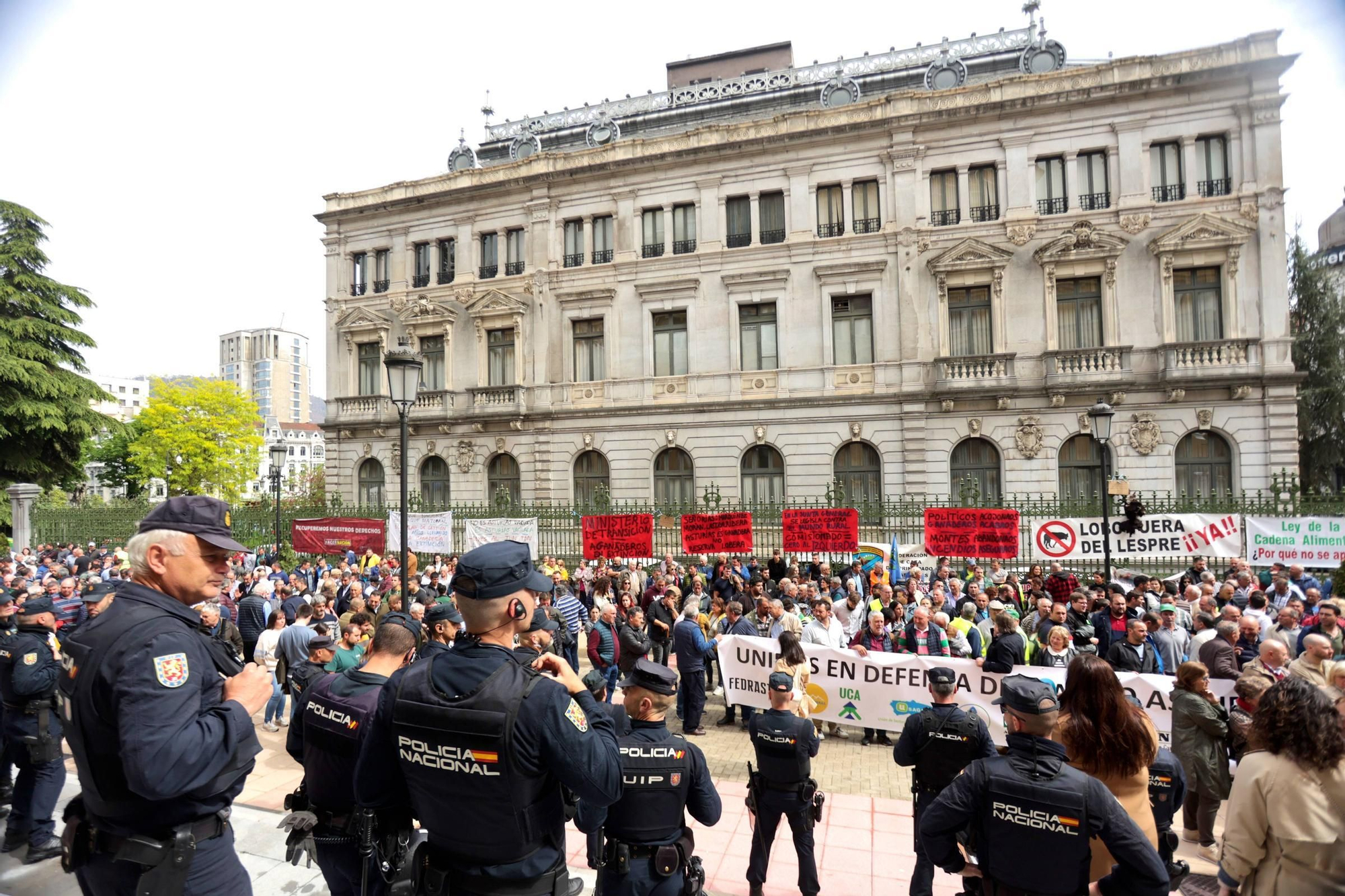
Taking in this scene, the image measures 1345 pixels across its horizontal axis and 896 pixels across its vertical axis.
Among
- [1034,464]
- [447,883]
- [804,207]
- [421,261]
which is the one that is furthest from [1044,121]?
[447,883]

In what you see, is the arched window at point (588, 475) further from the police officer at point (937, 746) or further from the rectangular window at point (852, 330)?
the police officer at point (937, 746)

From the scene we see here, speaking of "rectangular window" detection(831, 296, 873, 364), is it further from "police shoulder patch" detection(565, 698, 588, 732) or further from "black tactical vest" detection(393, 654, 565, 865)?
"black tactical vest" detection(393, 654, 565, 865)

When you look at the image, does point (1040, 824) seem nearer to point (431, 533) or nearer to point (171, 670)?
point (171, 670)

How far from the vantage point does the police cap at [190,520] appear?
3.04 metres

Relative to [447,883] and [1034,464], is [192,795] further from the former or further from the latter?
[1034,464]

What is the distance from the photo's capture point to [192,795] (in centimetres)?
289

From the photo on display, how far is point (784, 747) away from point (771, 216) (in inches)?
951

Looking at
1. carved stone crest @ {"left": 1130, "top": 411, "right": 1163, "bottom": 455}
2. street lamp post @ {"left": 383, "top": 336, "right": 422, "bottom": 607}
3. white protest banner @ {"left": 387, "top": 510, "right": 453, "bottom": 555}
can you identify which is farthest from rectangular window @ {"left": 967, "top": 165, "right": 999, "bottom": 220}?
street lamp post @ {"left": 383, "top": 336, "right": 422, "bottom": 607}

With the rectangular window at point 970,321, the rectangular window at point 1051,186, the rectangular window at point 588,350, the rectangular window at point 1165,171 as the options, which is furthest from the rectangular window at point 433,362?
the rectangular window at point 1165,171

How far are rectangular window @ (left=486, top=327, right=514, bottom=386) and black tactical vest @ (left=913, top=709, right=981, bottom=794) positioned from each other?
26.4 m

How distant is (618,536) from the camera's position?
18.0 meters

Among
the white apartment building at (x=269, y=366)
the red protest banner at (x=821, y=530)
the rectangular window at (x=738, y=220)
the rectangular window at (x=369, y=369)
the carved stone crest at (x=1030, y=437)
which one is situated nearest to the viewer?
the red protest banner at (x=821, y=530)

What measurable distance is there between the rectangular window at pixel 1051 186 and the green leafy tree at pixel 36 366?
41.1 metres

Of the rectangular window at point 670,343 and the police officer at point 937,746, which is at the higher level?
the rectangular window at point 670,343
